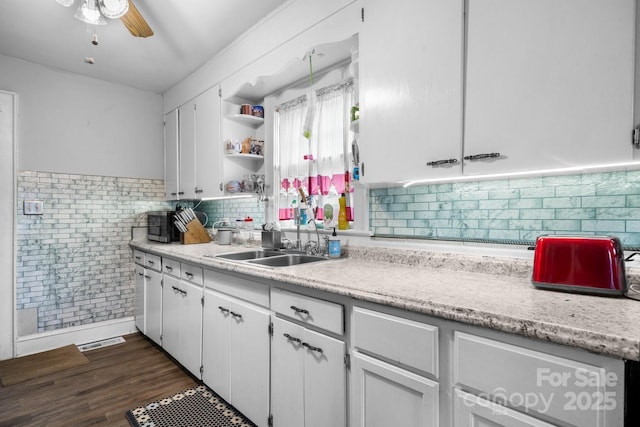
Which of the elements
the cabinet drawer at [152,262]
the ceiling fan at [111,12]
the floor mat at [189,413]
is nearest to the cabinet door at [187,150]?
the cabinet drawer at [152,262]

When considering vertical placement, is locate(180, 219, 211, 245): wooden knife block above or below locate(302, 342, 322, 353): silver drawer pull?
above

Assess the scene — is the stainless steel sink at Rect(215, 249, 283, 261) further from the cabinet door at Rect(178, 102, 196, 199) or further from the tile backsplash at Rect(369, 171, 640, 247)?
the cabinet door at Rect(178, 102, 196, 199)

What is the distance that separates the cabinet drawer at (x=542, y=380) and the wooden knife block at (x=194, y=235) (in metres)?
2.76

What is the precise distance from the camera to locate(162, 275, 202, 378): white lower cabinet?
2.32 meters

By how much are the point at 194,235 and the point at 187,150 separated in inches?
35.9

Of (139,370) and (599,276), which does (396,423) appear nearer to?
(599,276)

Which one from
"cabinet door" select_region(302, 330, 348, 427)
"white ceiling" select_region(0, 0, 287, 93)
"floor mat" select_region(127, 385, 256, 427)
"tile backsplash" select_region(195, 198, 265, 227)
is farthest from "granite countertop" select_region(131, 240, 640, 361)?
"white ceiling" select_region(0, 0, 287, 93)

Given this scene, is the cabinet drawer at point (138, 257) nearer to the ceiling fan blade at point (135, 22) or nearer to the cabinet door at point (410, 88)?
the ceiling fan blade at point (135, 22)

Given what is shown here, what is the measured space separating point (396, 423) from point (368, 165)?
1.14m

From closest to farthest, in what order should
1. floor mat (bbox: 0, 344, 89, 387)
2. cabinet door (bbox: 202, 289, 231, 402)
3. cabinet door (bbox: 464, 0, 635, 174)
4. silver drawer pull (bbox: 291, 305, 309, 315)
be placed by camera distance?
1. cabinet door (bbox: 464, 0, 635, 174)
2. silver drawer pull (bbox: 291, 305, 309, 315)
3. cabinet door (bbox: 202, 289, 231, 402)
4. floor mat (bbox: 0, 344, 89, 387)

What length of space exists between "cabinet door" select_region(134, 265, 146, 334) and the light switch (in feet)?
3.28

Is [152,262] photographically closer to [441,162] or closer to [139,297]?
[139,297]

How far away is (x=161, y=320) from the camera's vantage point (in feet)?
9.42

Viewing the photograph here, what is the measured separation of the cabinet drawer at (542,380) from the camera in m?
0.75
